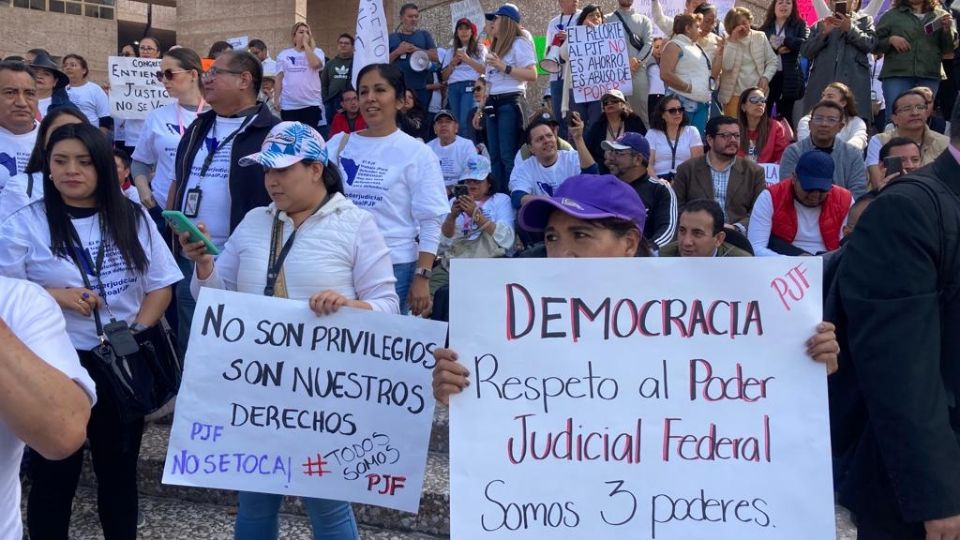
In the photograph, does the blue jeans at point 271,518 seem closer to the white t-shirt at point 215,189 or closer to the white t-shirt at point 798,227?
the white t-shirt at point 215,189

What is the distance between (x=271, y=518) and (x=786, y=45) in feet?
27.7

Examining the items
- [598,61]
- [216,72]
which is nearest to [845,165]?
[598,61]

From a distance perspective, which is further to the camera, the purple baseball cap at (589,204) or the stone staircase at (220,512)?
the stone staircase at (220,512)

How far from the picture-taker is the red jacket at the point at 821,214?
20.1ft

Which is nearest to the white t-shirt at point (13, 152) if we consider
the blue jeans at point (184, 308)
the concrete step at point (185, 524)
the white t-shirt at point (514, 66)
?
the blue jeans at point (184, 308)

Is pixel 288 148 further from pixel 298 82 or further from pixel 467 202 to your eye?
pixel 298 82

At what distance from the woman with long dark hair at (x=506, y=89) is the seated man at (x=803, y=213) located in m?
3.31

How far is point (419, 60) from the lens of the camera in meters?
10.5

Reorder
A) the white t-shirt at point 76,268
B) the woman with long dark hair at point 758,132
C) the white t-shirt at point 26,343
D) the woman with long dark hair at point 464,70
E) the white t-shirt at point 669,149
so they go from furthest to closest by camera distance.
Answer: the woman with long dark hair at point 464,70 < the woman with long dark hair at point 758,132 < the white t-shirt at point 669,149 < the white t-shirt at point 76,268 < the white t-shirt at point 26,343

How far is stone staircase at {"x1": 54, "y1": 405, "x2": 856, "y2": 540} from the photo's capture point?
4.03 m

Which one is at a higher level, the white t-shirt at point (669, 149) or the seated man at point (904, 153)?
the white t-shirt at point (669, 149)

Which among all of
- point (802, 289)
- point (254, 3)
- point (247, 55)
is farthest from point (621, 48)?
point (254, 3)

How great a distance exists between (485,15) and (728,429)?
922 cm

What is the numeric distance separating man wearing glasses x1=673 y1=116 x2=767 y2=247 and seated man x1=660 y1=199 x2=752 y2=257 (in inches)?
71.2
